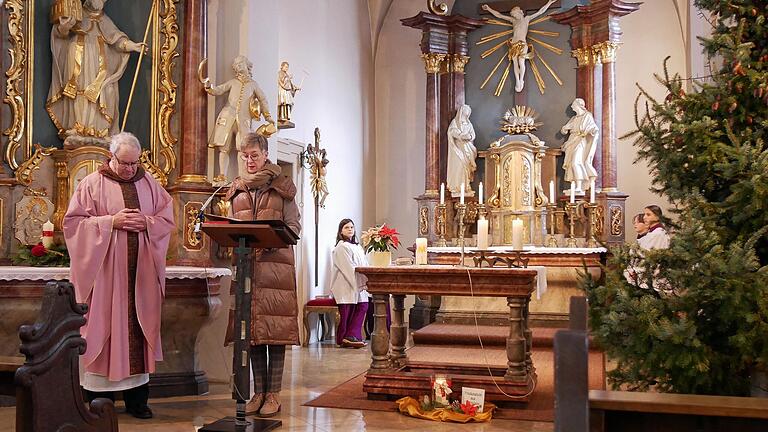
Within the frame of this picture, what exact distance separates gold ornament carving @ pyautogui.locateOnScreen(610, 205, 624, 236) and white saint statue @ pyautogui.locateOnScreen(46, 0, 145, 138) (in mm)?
8201

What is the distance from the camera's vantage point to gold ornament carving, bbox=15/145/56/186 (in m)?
6.32

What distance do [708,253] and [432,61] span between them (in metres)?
10.9

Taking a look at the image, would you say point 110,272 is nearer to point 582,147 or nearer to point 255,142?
point 255,142

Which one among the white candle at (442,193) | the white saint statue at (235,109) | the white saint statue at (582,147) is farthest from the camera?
the white candle at (442,193)

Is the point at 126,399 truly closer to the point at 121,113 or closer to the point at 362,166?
the point at 121,113

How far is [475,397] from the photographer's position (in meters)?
5.56

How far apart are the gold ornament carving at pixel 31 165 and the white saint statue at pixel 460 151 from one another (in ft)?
25.9

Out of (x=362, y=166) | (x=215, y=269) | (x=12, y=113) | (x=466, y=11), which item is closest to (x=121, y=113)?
(x=12, y=113)

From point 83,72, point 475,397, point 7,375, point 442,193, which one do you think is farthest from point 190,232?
point 442,193

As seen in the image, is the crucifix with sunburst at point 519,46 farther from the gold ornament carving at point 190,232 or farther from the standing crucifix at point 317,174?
the gold ornament carving at point 190,232

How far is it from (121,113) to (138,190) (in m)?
1.71

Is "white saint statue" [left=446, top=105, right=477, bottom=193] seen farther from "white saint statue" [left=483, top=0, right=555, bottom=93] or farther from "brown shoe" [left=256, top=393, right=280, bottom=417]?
"brown shoe" [left=256, top=393, right=280, bottom=417]

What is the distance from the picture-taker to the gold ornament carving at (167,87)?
277 inches

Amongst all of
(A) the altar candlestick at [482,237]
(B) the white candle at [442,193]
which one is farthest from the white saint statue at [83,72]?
(B) the white candle at [442,193]
